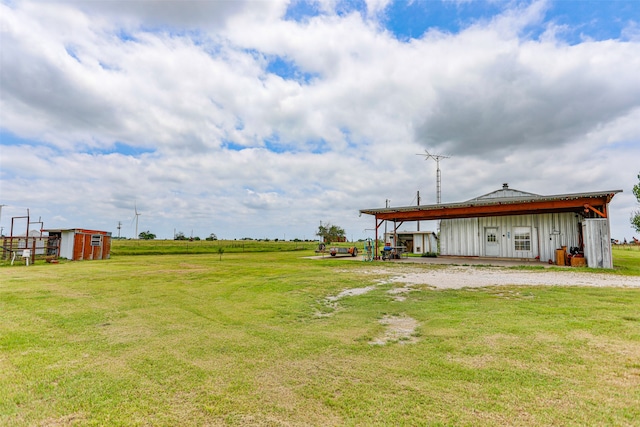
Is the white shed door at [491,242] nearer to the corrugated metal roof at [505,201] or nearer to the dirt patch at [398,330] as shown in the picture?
the corrugated metal roof at [505,201]

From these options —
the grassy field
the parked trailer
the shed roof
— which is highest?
the shed roof

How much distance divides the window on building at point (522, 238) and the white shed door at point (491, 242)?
1.03 meters

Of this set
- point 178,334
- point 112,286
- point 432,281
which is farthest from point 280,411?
point 112,286

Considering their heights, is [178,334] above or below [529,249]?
below

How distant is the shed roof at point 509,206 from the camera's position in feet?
46.8

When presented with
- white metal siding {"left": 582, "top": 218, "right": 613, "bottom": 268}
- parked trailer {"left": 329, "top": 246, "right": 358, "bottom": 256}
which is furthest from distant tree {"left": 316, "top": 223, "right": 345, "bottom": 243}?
white metal siding {"left": 582, "top": 218, "right": 613, "bottom": 268}

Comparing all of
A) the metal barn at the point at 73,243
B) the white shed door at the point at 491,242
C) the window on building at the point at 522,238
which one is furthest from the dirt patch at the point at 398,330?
the metal barn at the point at 73,243

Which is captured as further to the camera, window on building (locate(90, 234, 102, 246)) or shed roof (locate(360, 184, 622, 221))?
window on building (locate(90, 234, 102, 246))

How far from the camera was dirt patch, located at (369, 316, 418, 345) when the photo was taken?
472 centimetres

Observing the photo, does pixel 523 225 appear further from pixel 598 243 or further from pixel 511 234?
pixel 598 243

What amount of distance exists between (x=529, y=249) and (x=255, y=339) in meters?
19.8

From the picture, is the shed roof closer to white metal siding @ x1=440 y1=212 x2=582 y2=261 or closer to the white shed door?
white metal siding @ x1=440 y1=212 x2=582 y2=261

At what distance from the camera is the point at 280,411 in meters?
2.84

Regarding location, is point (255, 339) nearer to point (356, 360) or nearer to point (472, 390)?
point (356, 360)
